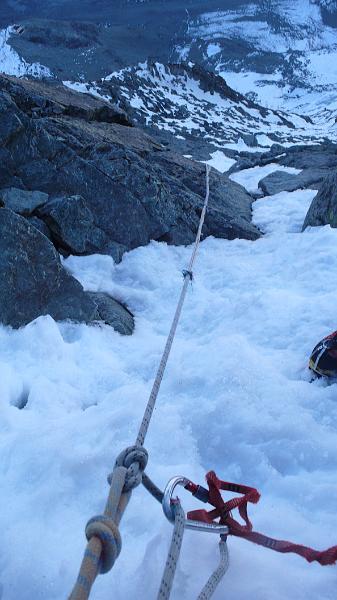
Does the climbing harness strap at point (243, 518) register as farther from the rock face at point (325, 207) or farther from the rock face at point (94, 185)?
the rock face at point (325, 207)

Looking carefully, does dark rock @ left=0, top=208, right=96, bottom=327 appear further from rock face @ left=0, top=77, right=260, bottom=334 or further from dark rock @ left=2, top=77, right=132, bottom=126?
dark rock @ left=2, top=77, right=132, bottom=126

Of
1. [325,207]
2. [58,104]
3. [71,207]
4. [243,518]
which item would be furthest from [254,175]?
[243,518]

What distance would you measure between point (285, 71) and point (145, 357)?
152107 mm

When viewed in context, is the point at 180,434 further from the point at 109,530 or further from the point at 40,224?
the point at 40,224

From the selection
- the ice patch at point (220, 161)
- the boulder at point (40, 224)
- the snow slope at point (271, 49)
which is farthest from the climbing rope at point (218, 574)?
the snow slope at point (271, 49)

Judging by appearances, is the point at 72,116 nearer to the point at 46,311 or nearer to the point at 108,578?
the point at 46,311

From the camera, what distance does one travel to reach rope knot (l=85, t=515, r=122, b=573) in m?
1.21

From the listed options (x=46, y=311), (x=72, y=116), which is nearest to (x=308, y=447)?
(x=46, y=311)

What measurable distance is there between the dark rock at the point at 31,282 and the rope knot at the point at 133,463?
271 cm

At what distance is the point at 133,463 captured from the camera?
1.65 m

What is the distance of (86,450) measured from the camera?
8.63 ft

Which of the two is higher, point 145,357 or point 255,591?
point 255,591

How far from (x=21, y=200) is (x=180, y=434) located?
4.52 metres

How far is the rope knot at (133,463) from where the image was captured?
1.56 metres
